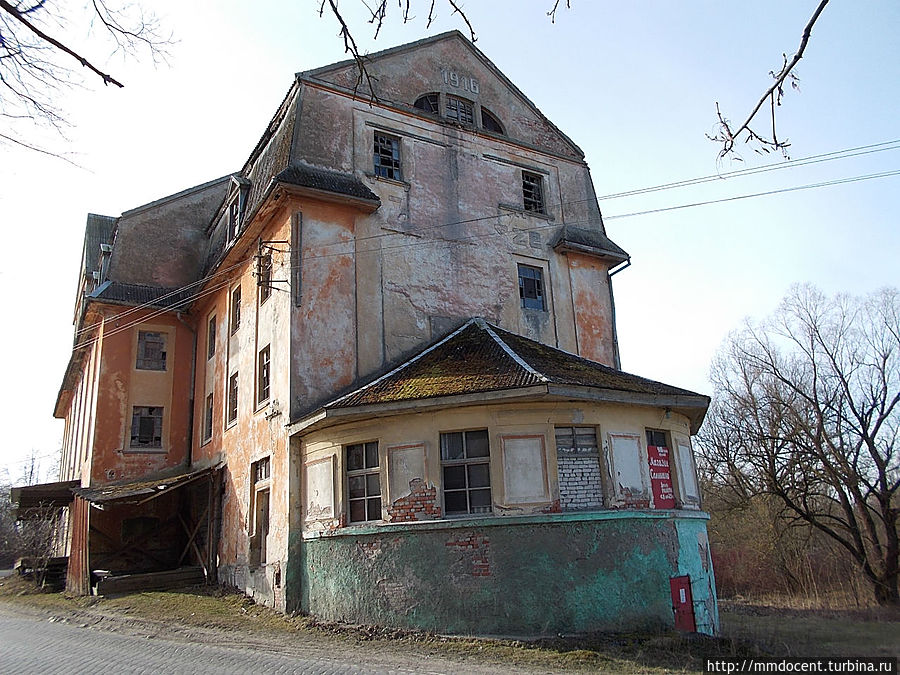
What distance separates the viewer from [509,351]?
49.3 feet

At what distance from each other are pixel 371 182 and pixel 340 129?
1584 millimetres

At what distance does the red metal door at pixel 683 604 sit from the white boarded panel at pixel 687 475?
1.83m

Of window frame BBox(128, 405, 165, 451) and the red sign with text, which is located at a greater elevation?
window frame BBox(128, 405, 165, 451)

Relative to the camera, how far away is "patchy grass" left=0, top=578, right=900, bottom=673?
10.8 meters

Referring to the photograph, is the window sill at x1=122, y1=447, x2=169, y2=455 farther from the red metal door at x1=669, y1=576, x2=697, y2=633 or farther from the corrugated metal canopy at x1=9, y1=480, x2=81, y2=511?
the red metal door at x1=669, y1=576, x2=697, y2=633

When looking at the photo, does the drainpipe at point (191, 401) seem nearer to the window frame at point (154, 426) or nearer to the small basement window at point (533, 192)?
the window frame at point (154, 426)

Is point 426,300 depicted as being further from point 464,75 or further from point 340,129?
point 464,75

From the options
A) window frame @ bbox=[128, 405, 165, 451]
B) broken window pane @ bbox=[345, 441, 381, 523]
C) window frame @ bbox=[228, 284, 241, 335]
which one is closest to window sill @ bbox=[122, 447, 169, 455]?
window frame @ bbox=[128, 405, 165, 451]

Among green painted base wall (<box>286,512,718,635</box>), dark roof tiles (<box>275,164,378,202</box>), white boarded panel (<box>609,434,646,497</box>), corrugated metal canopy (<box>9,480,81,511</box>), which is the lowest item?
green painted base wall (<box>286,512,718,635</box>)

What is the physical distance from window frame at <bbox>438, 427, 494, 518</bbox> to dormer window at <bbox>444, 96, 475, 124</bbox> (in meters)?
10.2

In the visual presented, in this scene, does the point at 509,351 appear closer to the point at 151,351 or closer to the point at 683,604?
the point at 683,604

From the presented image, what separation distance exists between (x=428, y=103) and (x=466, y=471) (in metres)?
11.3

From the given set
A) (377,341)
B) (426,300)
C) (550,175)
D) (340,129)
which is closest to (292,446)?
(377,341)

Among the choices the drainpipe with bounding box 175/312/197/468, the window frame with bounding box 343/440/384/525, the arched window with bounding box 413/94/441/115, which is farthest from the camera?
the drainpipe with bounding box 175/312/197/468
